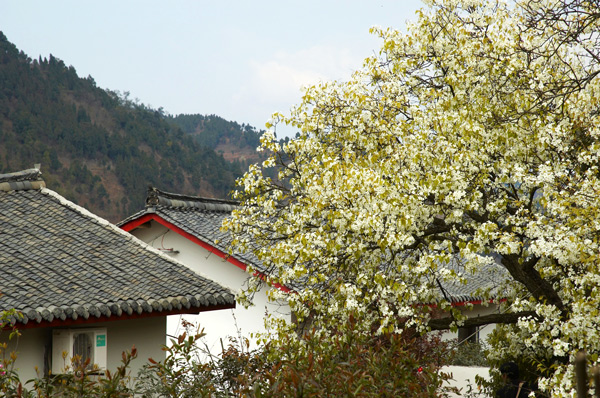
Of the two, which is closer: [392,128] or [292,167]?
[392,128]

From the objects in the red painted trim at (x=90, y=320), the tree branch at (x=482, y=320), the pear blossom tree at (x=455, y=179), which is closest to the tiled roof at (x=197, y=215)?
the red painted trim at (x=90, y=320)

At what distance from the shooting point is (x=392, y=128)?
938 centimetres

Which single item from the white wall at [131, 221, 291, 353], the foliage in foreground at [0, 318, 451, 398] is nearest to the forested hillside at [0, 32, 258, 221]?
the white wall at [131, 221, 291, 353]

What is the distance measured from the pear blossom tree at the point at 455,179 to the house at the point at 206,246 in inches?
297

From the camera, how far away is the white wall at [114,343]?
396 inches

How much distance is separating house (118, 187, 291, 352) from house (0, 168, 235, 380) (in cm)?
544

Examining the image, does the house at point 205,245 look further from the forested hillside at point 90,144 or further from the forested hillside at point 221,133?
the forested hillside at point 221,133

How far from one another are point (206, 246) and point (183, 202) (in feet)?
8.70

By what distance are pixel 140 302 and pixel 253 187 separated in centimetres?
255

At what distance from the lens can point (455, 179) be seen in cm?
805

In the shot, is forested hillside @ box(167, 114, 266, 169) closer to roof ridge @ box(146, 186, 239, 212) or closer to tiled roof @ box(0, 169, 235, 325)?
roof ridge @ box(146, 186, 239, 212)

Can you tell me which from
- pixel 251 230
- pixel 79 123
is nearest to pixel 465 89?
pixel 251 230

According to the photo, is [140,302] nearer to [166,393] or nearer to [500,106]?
[166,393]

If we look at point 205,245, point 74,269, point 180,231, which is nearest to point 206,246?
point 205,245
